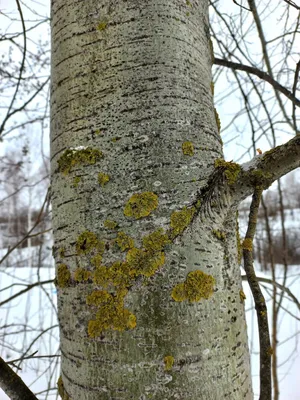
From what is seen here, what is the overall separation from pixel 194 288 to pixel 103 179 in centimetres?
19

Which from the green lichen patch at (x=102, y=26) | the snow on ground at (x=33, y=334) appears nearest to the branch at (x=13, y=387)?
the green lichen patch at (x=102, y=26)

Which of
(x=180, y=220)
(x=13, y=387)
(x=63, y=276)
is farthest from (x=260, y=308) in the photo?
(x=13, y=387)

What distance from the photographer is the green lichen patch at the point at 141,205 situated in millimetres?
436

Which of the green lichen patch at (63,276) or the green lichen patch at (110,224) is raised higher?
the green lichen patch at (110,224)

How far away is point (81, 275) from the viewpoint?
1.47 ft

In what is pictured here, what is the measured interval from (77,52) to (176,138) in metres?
0.22

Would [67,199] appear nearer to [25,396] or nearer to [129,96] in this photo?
[129,96]

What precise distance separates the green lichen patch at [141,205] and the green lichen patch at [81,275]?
3.8 inches

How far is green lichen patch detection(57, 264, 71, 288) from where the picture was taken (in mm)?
468

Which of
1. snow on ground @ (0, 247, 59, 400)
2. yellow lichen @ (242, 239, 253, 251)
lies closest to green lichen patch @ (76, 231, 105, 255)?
yellow lichen @ (242, 239, 253, 251)

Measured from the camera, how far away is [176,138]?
18.5 inches

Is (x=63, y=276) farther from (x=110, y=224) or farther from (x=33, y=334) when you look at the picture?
(x=33, y=334)

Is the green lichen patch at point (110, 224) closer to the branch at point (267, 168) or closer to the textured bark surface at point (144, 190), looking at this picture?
the textured bark surface at point (144, 190)

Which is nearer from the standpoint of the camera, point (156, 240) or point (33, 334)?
point (156, 240)
